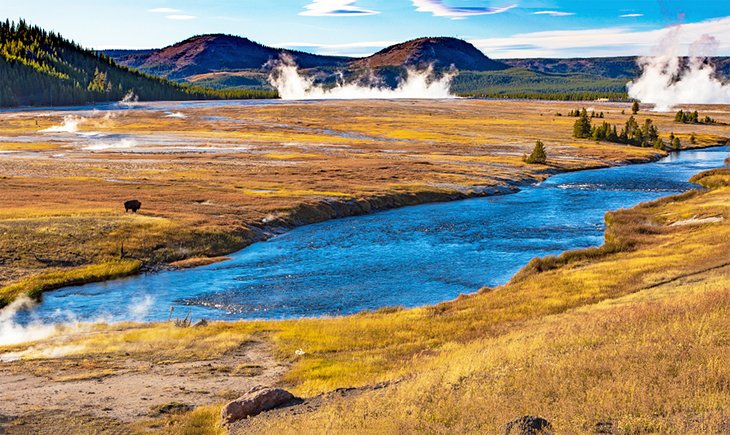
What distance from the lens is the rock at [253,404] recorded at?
17266 mm

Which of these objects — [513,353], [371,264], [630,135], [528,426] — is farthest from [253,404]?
[630,135]

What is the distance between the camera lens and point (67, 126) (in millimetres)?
145875

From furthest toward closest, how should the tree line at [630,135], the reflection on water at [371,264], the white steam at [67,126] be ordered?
the white steam at [67,126] < the tree line at [630,135] < the reflection on water at [371,264]

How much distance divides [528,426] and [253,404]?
7531mm

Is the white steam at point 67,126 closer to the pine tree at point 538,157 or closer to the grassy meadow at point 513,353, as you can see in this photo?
the pine tree at point 538,157

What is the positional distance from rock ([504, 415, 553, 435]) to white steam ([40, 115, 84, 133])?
447ft

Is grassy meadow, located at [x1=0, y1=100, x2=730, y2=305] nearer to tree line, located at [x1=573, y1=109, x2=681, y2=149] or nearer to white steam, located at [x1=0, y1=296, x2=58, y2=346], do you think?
white steam, located at [x1=0, y1=296, x2=58, y2=346]

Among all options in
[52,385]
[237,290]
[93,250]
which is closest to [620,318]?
[52,385]

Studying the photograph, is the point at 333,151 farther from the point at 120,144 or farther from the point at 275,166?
the point at 120,144

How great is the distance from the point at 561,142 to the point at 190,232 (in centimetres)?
9124

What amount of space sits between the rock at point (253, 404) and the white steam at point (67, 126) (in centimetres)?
12930

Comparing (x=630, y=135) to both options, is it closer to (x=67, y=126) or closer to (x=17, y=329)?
(x=67, y=126)

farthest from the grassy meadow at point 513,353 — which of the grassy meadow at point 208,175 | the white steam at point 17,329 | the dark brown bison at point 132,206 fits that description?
the dark brown bison at point 132,206

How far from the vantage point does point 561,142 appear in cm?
12588
